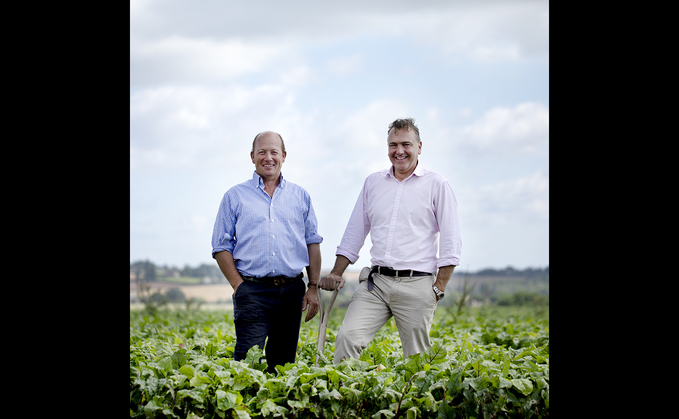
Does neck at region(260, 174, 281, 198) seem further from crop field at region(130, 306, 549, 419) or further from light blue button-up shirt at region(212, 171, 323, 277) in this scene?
crop field at region(130, 306, 549, 419)

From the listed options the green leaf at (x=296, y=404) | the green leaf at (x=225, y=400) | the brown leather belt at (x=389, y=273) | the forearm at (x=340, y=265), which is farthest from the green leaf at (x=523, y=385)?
the green leaf at (x=225, y=400)

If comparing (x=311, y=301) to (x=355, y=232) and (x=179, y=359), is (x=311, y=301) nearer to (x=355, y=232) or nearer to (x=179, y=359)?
(x=355, y=232)

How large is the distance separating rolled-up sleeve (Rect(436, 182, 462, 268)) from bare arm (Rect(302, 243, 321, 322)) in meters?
0.98

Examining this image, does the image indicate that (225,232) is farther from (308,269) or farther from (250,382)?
(250,382)

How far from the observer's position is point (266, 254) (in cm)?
463

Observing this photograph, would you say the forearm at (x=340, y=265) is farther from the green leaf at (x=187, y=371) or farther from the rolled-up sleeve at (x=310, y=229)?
the green leaf at (x=187, y=371)

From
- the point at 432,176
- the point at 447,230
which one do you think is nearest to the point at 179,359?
the point at 447,230

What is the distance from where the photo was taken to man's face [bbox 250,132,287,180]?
4.68 m

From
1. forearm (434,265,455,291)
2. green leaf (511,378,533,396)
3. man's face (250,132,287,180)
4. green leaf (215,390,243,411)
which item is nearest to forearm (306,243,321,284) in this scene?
man's face (250,132,287,180)
